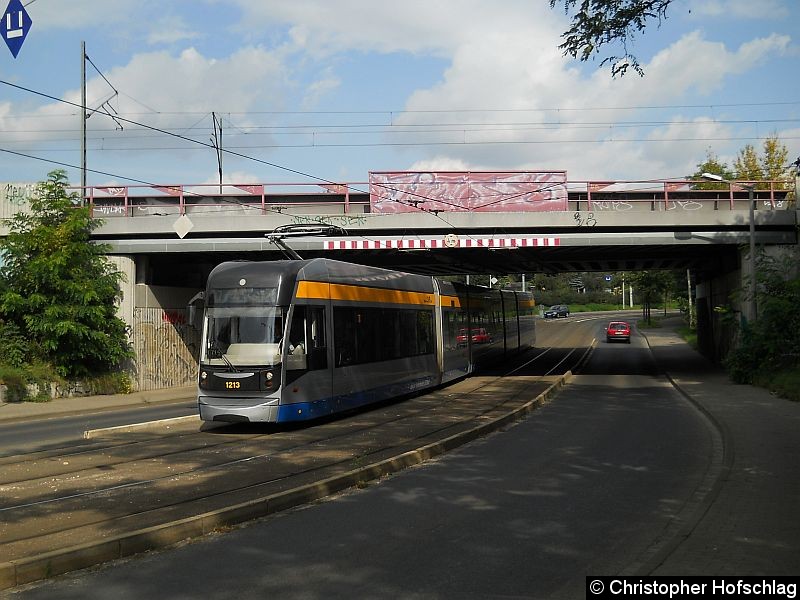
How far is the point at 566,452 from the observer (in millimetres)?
12836

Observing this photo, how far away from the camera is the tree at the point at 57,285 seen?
24.9 metres

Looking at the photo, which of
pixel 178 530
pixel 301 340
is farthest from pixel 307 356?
pixel 178 530

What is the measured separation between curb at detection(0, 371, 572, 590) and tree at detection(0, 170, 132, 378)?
1706 cm

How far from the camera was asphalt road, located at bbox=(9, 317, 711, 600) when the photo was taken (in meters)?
6.06

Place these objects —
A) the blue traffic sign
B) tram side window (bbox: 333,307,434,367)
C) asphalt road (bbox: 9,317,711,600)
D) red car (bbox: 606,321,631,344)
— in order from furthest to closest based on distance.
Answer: red car (bbox: 606,321,631,344) < tram side window (bbox: 333,307,434,367) < the blue traffic sign < asphalt road (bbox: 9,317,711,600)

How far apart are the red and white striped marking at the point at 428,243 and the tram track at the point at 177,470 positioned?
Result: 379 inches

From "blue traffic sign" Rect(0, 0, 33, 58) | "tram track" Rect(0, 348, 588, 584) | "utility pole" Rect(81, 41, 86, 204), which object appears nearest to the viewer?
"tram track" Rect(0, 348, 588, 584)

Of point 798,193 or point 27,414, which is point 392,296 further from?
point 798,193

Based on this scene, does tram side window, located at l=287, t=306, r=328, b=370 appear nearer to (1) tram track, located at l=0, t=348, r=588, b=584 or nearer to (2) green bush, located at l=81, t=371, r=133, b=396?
(1) tram track, located at l=0, t=348, r=588, b=584

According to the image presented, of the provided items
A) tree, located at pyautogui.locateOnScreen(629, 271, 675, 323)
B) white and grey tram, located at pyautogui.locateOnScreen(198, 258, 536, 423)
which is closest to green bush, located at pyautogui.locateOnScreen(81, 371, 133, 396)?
white and grey tram, located at pyautogui.locateOnScreen(198, 258, 536, 423)

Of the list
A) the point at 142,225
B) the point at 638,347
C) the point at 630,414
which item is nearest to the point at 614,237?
the point at 630,414

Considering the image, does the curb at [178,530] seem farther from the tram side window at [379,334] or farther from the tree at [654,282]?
the tree at [654,282]

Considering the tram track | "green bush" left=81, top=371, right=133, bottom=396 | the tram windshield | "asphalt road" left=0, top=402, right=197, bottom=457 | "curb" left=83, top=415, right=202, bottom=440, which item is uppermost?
A: the tram windshield

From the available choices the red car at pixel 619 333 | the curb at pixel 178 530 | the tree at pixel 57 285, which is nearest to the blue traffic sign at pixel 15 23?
the curb at pixel 178 530
